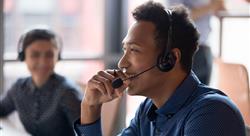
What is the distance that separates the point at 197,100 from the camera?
1309 millimetres

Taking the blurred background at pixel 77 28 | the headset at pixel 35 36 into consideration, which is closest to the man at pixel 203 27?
the headset at pixel 35 36

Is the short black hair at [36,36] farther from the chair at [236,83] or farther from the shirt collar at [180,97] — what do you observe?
the shirt collar at [180,97]

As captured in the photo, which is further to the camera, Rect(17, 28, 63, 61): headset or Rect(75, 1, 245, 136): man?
Rect(17, 28, 63, 61): headset

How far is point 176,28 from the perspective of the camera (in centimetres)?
136

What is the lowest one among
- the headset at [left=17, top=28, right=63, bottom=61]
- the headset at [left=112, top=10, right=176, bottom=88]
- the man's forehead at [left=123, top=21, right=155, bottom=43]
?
the headset at [left=17, top=28, right=63, bottom=61]

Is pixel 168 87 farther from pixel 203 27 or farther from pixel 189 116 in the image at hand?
pixel 203 27

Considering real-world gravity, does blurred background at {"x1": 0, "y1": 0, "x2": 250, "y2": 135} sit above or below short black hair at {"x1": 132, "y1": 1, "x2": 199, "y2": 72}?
below

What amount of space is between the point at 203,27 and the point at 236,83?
0.58 meters

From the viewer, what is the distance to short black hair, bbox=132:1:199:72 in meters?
1.36

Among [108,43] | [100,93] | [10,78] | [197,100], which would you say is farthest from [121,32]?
[197,100]

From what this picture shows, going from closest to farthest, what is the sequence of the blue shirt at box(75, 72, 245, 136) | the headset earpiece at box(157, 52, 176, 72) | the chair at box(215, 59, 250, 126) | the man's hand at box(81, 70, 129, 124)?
the blue shirt at box(75, 72, 245, 136)
the headset earpiece at box(157, 52, 176, 72)
the man's hand at box(81, 70, 129, 124)
the chair at box(215, 59, 250, 126)

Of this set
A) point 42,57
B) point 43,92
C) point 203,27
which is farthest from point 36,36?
point 203,27

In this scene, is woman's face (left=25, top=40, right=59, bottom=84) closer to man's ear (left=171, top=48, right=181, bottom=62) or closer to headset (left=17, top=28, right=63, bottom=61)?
headset (left=17, top=28, right=63, bottom=61)

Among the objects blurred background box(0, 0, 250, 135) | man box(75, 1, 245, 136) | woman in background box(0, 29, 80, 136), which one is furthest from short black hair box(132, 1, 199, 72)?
Result: blurred background box(0, 0, 250, 135)
